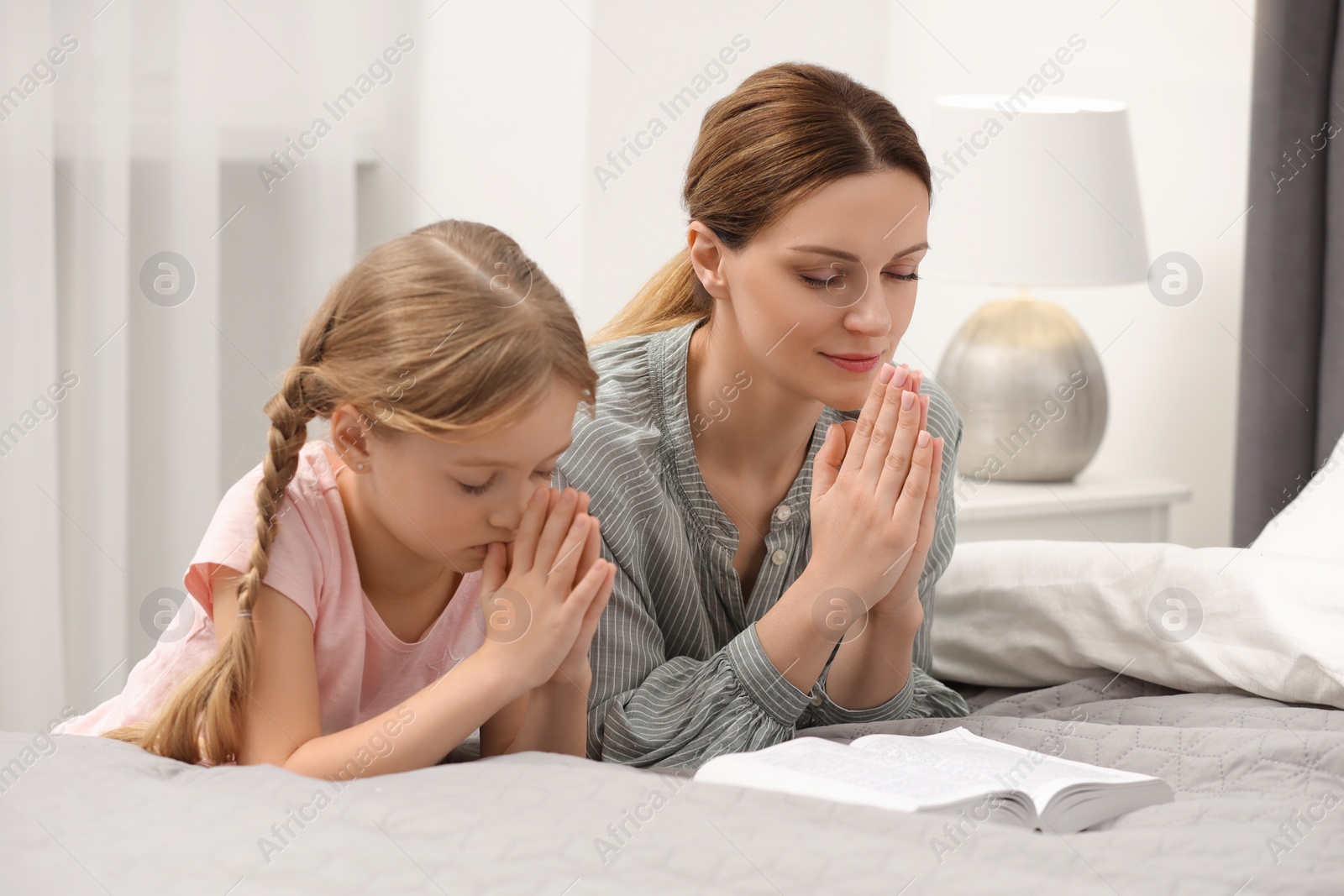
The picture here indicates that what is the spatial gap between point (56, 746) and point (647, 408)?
619 mm

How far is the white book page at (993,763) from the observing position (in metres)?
0.93

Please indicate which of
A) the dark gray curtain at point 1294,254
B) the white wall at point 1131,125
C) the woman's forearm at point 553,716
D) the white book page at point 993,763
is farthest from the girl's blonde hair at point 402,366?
the dark gray curtain at point 1294,254

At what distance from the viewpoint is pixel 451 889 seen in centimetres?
76

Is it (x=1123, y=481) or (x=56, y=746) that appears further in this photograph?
(x=1123, y=481)

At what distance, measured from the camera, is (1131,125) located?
2467 mm

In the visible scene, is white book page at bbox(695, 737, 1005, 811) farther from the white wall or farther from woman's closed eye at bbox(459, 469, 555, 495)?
the white wall

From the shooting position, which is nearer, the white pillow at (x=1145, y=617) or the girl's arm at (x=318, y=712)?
the girl's arm at (x=318, y=712)

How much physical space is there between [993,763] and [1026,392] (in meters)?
1.29

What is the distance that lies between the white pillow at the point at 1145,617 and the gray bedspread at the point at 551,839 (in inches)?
12.7

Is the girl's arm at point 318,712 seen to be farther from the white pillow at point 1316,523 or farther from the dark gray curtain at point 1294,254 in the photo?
the dark gray curtain at point 1294,254

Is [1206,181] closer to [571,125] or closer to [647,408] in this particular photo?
[571,125]

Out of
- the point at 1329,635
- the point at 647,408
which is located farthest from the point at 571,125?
the point at 1329,635

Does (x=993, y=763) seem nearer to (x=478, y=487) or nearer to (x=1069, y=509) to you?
(x=478, y=487)

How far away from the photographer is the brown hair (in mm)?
1173
